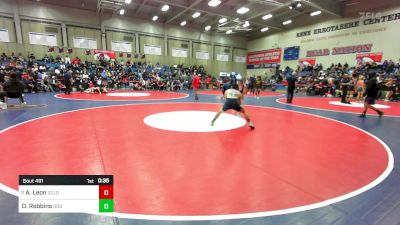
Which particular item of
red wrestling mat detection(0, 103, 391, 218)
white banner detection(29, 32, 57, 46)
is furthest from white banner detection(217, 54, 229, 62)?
red wrestling mat detection(0, 103, 391, 218)

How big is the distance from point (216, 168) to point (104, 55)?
967 inches

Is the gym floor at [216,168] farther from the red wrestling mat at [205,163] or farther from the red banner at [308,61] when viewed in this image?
the red banner at [308,61]

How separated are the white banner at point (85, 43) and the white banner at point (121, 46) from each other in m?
1.93

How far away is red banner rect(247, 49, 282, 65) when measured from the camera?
3000cm

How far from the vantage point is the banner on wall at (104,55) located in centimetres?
2421

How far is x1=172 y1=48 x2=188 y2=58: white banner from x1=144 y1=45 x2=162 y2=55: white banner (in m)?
2.02

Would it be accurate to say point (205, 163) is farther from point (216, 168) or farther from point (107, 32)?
point (107, 32)

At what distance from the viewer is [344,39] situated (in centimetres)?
2248

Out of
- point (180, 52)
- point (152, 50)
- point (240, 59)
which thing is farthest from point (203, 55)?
point (152, 50)

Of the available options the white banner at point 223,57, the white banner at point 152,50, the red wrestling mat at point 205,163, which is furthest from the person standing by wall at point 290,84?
the white banner at point 223,57

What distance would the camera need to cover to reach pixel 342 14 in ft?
72.3
